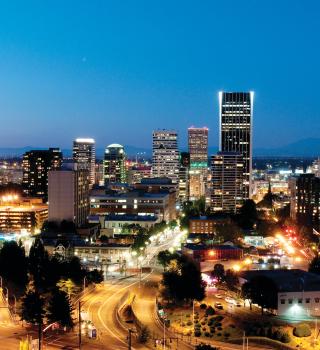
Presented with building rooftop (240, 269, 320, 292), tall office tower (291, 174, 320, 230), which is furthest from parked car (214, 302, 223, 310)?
tall office tower (291, 174, 320, 230)

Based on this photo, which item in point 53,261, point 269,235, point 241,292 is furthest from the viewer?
point 269,235

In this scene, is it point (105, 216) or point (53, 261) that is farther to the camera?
point (105, 216)

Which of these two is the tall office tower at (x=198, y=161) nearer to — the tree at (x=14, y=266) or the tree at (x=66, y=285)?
the tree at (x=14, y=266)

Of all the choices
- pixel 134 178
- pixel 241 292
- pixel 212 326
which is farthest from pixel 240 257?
pixel 134 178

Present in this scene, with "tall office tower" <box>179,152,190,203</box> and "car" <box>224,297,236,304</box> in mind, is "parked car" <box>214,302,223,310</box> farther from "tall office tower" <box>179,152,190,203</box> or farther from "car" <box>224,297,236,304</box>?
"tall office tower" <box>179,152,190,203</box>

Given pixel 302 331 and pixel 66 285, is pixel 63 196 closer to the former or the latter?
pixel 66 285

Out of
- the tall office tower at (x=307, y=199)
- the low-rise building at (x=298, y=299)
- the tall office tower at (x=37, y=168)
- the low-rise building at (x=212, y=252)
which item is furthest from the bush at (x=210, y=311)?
the tall office tower at (x=37, y=168)

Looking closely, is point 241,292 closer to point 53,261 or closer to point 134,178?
point 53,261
